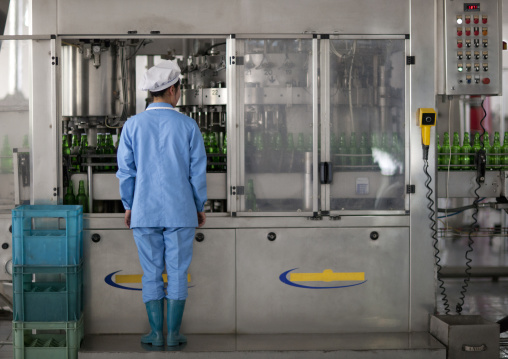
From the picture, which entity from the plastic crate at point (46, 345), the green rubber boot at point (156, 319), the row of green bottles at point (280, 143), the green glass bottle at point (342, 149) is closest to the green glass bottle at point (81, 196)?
the plastic crate at point (46, 345)

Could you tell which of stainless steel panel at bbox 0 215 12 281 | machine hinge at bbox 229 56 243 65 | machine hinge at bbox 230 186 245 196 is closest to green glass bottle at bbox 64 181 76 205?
stainless steel panel at bbox 0 215 12 281

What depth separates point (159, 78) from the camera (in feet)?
11.4

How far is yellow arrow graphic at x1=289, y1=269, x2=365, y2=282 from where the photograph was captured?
12.8 ft

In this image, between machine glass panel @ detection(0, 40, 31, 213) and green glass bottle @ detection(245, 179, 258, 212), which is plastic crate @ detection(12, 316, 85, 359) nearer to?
machine glass panel @ detection(0, 40, 31, 213)

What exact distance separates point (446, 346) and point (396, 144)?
1.33 metres


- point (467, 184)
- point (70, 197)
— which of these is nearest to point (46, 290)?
point (70, 197)

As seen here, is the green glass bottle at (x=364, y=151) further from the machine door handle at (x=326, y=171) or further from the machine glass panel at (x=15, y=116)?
the machine glass panel at (x=15, y=116)

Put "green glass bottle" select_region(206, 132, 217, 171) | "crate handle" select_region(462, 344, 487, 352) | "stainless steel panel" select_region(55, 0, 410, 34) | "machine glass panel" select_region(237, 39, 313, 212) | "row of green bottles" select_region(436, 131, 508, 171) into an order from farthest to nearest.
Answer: "green glass bottle" select_region(206, 132, 217, 171) < "row of green bottles" select_region(436, 131, 508, 171) < "machine glass panel" select_region(237, 39, 313, 212) < "stainless steel panel" select_region(55, 0, 410, 34) < "crate handle" select_region(462, 344, 487, 352)

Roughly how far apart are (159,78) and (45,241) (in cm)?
121

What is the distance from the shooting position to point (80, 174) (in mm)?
4008

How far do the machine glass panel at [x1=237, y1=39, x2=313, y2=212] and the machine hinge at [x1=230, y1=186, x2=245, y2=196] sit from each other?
0.03m

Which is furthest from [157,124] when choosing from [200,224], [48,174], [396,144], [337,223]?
[396,144]

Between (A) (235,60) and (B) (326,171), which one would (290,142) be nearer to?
(B) (326,171)

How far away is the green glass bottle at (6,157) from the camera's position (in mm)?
3951
